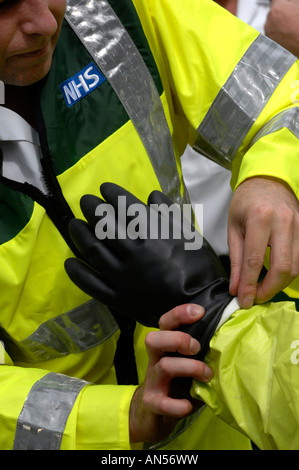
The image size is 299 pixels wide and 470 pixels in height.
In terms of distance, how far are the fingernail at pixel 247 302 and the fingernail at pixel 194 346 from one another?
102 mm

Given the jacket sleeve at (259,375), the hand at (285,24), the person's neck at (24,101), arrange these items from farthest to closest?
the hand at (285,24) < the person's neck at (24,101) < the jacket sleeve at (259,375)

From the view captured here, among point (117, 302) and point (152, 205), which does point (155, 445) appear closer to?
point (117, 302)

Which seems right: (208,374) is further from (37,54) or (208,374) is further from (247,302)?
(37,54)

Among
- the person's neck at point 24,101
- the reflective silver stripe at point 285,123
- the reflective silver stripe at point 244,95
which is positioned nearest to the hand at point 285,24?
the reflective silver stripe at point 244,95

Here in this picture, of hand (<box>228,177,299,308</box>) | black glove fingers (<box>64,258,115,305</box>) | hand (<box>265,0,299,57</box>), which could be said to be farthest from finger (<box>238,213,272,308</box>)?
hand (<box>265,0,299,57</box>)

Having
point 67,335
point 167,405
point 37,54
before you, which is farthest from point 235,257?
point 37,54

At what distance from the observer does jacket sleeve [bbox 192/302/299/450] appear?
955 mm

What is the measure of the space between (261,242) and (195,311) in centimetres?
17

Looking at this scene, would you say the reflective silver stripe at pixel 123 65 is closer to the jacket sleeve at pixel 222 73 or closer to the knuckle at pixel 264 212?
the jacket sleeve at pixel 222 73

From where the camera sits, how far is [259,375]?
98 centimetres

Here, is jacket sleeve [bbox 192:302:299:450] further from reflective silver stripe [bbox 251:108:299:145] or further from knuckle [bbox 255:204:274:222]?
reflective silver stripe [bbox 251:108:299:145]

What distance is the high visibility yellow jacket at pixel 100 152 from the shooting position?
1.13 metres

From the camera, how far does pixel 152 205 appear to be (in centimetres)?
111

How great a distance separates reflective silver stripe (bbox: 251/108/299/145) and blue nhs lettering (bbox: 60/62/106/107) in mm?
337
